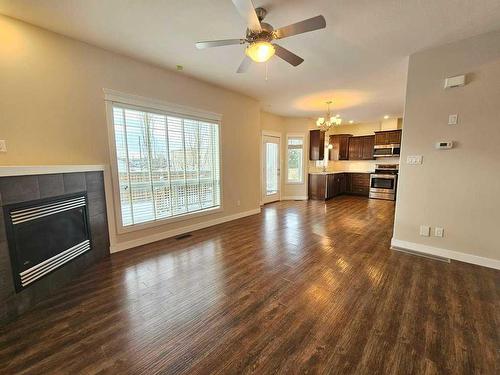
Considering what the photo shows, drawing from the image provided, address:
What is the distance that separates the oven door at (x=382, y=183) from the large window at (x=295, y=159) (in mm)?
2496

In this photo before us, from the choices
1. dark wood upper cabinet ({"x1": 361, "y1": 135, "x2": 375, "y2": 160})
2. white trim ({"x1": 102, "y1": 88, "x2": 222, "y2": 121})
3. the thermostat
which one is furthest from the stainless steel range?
white trim ({"x1": 102, "y1": 88, "x2": 222, "y2": 121})

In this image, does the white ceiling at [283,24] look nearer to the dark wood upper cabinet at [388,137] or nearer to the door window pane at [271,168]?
the door window pane at [271,168]

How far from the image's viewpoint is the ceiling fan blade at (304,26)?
1.79m

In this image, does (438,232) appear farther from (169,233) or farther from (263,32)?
(169,233)

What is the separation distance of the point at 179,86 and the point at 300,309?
12.4ft

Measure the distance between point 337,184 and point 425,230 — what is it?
4941mm

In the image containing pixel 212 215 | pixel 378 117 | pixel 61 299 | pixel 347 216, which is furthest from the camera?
pixel 378 117

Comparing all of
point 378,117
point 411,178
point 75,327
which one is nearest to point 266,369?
point 75,327

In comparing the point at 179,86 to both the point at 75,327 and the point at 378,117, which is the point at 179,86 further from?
the point at 378,117

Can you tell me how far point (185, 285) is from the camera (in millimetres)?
2307

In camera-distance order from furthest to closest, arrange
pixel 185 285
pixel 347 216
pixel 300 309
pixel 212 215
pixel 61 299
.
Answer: pixel 347 216, pixel 212 215, pixel 185 285, pixel 61 299, pixel 300 309

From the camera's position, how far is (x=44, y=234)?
2193 mm

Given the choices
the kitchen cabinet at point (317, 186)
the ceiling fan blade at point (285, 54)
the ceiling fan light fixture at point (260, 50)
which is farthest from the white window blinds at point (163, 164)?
the kitchen cabinet at point (317, 186)

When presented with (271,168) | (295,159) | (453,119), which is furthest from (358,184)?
(453,119)
